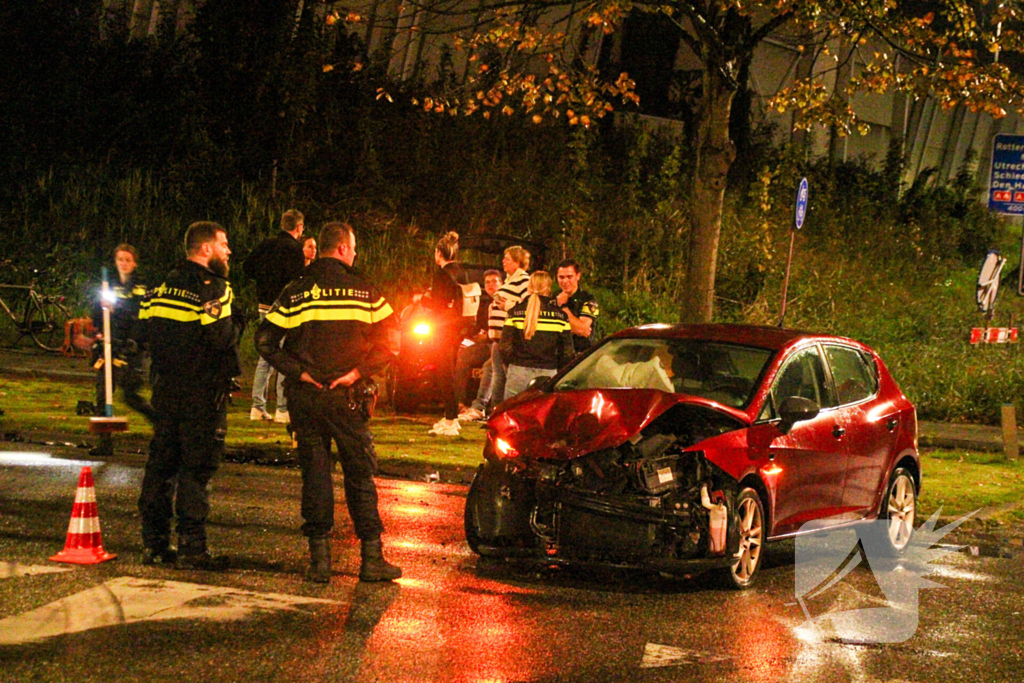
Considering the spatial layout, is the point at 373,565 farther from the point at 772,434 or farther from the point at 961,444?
the point at 961,444

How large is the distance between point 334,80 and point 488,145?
129 inches

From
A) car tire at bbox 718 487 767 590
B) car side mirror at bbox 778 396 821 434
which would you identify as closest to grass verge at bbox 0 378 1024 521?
car side mirror at bbox 778 396 821 434

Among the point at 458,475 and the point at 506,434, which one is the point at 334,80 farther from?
the point at 506,434

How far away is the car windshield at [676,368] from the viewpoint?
8969 millimetres

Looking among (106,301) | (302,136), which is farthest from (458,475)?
(302,136)

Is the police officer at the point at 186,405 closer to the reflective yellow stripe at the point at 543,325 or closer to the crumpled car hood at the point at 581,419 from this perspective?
the crumpled car hood at the point at 581,419

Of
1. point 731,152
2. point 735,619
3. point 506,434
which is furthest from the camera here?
point 731,152

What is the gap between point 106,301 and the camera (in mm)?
11172

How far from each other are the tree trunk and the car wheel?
601cm

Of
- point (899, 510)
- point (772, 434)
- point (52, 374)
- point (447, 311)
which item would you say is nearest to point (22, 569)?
point (772, 434)

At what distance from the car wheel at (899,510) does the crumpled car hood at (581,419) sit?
6.69 ft

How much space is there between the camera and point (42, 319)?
20484 millimetres

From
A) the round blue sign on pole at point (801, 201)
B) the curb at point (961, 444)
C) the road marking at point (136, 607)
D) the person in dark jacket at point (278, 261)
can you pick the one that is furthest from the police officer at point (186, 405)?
the round blue sign on pole at point (801, 201)

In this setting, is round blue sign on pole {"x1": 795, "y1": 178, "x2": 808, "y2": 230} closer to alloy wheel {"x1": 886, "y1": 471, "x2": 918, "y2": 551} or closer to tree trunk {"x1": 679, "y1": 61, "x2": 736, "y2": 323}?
tree trunk {"x1": 679, "y1": 61, "x2": 736, "y2": 323}
